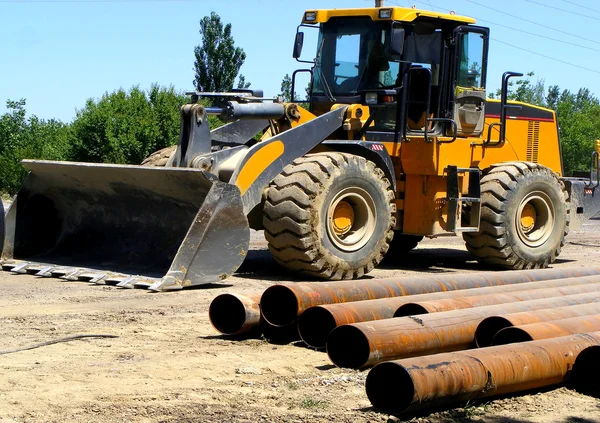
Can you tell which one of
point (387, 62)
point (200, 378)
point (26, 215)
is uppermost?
point (387, 62)

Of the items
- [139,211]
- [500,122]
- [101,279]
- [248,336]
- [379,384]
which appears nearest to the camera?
[379,384]

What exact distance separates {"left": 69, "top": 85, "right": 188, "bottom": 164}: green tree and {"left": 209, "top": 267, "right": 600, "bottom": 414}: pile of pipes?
26419mm

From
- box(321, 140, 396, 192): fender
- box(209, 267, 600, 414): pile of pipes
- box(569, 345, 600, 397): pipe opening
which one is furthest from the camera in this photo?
box(321, 140, 396, 192): fender

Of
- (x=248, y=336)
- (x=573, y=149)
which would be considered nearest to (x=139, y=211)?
(x=248, y=336)

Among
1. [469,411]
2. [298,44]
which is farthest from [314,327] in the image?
[298,44]

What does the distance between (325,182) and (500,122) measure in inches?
148

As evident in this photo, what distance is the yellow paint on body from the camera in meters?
10.3

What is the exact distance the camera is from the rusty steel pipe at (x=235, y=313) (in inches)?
300

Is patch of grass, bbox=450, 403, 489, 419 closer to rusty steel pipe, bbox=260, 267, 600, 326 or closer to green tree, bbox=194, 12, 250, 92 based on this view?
rusty steel pipe, bbox=260, 267, 600, 326

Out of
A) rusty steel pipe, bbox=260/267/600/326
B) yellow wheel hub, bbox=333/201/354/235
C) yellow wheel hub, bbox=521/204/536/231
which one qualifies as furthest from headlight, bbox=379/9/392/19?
rusty steel pipe, bbox=260/267/600/326

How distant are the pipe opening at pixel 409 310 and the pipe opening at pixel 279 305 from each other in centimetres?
82

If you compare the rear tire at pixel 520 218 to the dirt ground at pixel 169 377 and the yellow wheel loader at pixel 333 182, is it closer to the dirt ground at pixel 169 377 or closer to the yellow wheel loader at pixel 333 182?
the yellow wheel loader at pixel 333 182

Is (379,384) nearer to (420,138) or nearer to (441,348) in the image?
(441,348)

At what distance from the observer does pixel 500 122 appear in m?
13.3
